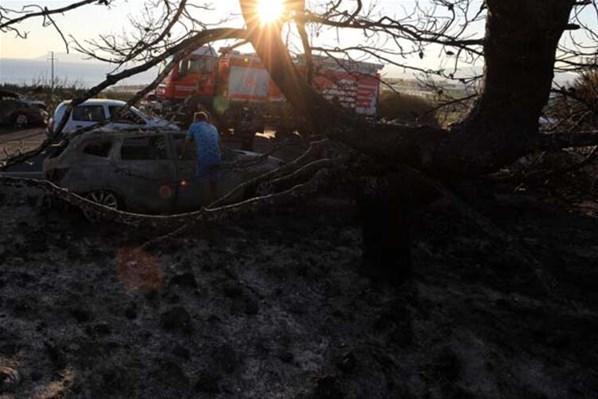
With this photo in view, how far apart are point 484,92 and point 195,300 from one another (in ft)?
10.9

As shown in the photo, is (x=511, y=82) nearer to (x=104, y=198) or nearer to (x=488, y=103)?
(x=488, y=103)

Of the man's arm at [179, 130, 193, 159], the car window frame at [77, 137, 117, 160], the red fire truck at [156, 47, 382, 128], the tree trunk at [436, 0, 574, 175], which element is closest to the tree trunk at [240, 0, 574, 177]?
the tree trunk at [436, 0, 574, 175]

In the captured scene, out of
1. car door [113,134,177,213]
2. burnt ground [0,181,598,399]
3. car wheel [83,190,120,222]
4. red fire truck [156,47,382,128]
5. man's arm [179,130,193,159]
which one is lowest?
burnt ground [0,181,598,399]

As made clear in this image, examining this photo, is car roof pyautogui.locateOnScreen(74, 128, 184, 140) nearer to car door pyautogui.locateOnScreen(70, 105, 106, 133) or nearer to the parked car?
car door pyautogui.locateOnScreen(70, 105, 106, 133)

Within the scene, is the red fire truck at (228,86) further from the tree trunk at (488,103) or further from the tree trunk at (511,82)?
the tree trunk at (511,82)

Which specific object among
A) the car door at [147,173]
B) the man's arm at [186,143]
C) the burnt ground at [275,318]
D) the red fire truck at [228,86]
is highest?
the red fire truck at [228,86]

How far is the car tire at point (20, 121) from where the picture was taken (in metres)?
21.6

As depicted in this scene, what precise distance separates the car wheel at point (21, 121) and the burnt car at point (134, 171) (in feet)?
47.9

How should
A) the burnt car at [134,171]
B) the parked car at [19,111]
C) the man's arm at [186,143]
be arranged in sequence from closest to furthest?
the burnt car at [134,171]
the man's arm at [186,143]
the parked car at [19,111]

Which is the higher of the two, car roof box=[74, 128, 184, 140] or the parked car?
car roof box=[74, 128, 184, 140]

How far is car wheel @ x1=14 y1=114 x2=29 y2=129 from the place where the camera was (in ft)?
71.0

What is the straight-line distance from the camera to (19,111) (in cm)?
2155

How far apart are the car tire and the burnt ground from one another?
14997 mm

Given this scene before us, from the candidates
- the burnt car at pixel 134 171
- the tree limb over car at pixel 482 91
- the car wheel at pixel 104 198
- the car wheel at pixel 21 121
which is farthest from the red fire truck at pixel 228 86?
the tree limb over car at pixel 482 91
